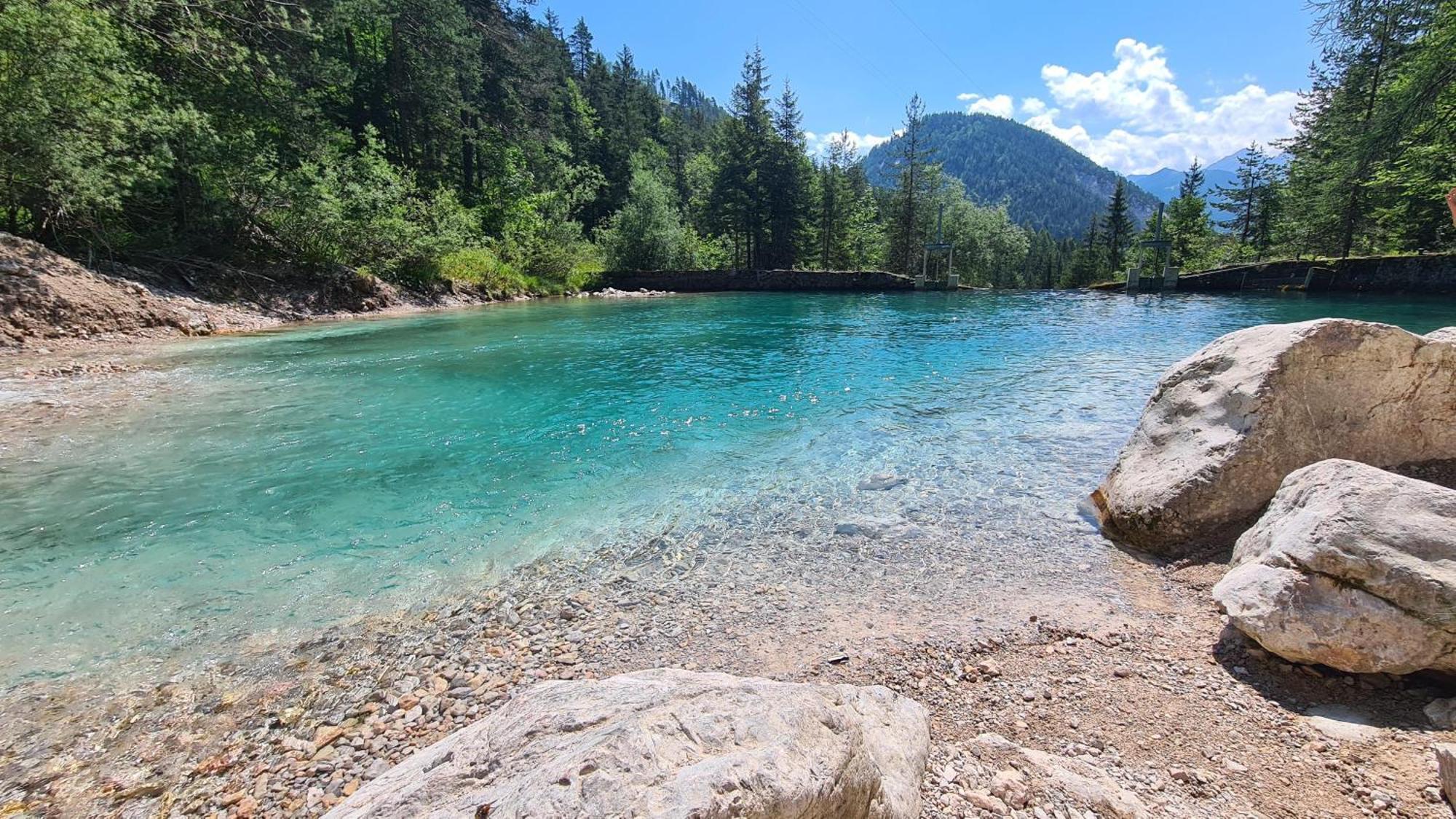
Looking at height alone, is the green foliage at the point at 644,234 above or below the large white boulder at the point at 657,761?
above

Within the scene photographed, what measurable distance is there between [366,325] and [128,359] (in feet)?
31.5

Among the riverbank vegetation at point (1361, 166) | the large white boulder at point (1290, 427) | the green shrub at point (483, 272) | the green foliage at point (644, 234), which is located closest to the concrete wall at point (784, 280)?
the green foliage at point (644, 234)

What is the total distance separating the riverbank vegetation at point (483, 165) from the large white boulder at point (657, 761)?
2105cm

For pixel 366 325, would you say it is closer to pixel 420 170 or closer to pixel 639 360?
pixel 639 360

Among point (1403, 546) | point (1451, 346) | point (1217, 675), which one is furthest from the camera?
point (1451, 346)

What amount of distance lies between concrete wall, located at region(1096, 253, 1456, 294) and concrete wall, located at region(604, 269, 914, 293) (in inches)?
873

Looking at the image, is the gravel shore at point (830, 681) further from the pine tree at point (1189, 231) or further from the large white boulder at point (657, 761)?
the pine tree at point (1189, 231)

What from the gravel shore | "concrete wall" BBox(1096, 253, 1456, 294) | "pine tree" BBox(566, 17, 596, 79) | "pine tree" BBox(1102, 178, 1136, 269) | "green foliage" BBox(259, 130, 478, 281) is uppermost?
"pine tree" BBox(566, 17, 596, 79)

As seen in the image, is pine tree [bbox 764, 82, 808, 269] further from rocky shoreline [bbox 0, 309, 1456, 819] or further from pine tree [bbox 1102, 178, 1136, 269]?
rocky shoreline [bbox 0, 309, 1456, 819]

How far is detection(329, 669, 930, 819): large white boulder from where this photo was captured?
1.72 m

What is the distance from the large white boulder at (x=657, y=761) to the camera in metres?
1.72

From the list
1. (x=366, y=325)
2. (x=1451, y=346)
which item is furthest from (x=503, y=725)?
(x=366, y=325)

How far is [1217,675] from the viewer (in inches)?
147

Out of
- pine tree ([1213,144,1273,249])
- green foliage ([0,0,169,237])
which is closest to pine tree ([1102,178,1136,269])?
pine tree ([1213,144,1273,249])
